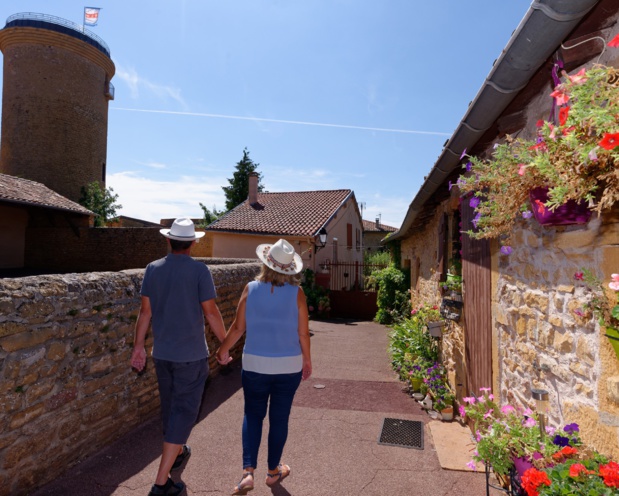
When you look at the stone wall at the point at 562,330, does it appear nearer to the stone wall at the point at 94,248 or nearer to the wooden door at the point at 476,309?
the wooden door at the point at 476,309

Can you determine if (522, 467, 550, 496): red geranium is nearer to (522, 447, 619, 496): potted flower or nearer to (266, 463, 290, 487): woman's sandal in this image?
(522, 447, 619, 496): potted flower

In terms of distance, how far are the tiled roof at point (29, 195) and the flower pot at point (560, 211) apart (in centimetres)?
1552

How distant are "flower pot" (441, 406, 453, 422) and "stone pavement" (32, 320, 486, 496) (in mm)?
263

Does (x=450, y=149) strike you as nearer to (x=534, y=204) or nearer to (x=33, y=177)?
(x=534, y=204)

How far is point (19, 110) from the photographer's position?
23.4 metres

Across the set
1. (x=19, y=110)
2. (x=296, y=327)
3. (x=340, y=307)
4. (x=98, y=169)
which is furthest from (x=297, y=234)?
(x=19, y=110)

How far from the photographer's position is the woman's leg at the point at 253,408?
2926 mm

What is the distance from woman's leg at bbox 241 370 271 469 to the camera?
293 cm

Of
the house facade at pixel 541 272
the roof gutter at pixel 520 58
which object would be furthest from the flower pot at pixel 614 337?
the roof gutter at pixel 520 58

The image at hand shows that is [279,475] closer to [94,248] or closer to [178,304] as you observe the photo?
[178,304]

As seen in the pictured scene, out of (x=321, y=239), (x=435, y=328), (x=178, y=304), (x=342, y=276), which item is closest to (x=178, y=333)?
(x=178, y=304)

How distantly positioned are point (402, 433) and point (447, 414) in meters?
0.73

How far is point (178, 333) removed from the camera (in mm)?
2975

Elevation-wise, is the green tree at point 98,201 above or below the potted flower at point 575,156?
above
